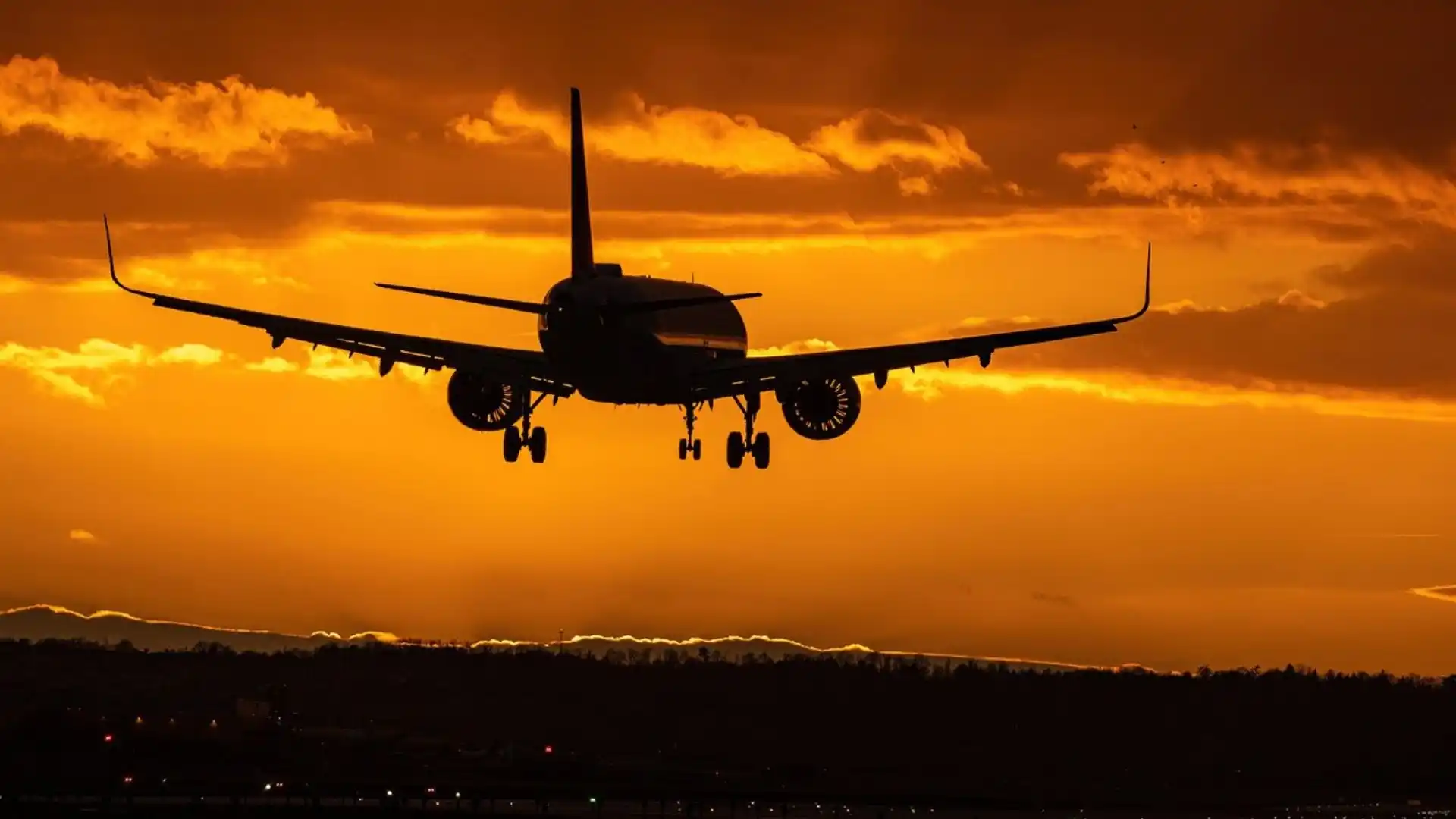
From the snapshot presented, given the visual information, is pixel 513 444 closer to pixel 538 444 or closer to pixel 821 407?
pixel 538 444

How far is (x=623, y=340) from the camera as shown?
108750 mm

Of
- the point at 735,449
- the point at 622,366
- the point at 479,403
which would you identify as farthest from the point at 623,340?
the point at 479,403

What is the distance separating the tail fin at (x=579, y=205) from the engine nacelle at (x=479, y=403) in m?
7.68

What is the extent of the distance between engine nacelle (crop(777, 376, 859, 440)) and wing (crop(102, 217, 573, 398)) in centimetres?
1290

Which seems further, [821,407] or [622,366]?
[821,407]

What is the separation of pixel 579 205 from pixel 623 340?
55.6ft

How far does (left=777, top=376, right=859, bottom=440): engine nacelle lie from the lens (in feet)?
399

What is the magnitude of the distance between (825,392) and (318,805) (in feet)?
178

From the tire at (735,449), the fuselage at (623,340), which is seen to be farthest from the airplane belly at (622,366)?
the tire at (735,449)

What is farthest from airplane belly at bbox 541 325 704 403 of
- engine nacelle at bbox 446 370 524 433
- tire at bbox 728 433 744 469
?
engine nacelle at bbox 446 370 524 433

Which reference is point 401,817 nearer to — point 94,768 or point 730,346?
point 730,346

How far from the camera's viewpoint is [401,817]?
14888 cm

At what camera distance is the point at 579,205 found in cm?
12381

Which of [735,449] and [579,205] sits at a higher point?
[579,205]
